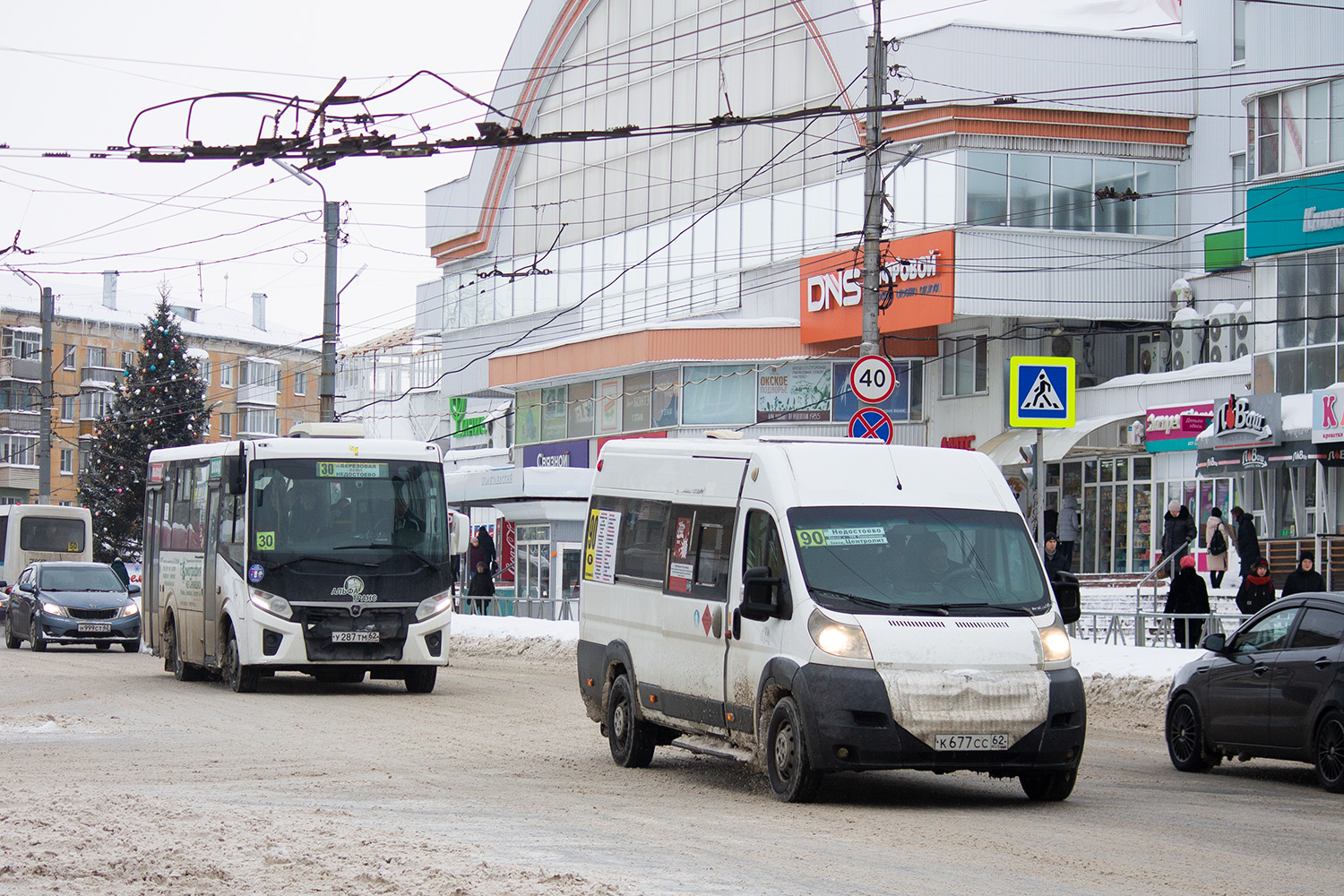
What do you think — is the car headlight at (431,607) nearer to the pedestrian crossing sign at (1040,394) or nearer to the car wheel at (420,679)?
the car wheel at (420,679)

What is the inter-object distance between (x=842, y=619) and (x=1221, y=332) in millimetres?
34759

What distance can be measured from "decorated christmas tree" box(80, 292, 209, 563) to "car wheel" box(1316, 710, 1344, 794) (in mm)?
58704

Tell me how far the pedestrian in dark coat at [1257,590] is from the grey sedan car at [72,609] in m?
18.9

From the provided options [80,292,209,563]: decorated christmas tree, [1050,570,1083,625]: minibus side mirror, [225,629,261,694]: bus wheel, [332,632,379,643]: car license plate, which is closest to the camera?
[1050,570,1083,625]: minibus side mirror

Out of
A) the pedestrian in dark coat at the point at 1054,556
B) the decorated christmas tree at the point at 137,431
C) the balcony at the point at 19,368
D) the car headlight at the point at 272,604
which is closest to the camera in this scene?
the car headlight at the point at 272,604

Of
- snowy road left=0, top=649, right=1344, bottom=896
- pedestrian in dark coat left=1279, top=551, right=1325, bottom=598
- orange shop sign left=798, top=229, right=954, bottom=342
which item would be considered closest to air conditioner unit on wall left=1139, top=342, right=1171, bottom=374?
orange shop sign left=798, top=229, right=954, bottom=342

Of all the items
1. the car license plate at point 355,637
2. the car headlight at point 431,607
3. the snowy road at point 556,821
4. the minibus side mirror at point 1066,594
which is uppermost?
the minibus side mirror at point 1066,594

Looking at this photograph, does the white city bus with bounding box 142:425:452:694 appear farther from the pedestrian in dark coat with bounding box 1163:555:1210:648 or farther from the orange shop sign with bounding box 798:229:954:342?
the orange shop sign with bounding box 798:229:954:342

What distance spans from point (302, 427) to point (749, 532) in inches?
439

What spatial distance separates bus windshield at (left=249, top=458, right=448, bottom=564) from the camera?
66.4 ft

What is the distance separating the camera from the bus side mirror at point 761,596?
11047mm

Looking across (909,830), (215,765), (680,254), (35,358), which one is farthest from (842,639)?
(35,358)

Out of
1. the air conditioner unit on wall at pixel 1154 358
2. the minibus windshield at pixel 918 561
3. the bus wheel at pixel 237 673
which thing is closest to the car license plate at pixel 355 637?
the bus wheel at pixel 237 673

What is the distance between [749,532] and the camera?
1176cm
